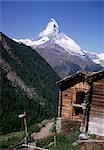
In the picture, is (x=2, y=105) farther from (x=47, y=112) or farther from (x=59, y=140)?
(x=59, y=140)

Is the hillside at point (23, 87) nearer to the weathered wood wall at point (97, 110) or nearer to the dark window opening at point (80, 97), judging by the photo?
the dark window opening at point (80, 97)

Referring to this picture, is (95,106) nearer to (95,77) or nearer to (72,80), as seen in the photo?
(95,77)

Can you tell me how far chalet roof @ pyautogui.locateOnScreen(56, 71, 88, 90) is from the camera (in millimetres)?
24566

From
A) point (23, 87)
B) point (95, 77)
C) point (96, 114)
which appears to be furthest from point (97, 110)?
point (23, 87)

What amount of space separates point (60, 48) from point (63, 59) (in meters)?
16.3

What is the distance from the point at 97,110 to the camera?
22.0 m

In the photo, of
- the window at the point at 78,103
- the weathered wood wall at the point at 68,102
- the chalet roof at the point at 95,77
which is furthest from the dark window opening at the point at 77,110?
the chalet roof at the point at 95,77

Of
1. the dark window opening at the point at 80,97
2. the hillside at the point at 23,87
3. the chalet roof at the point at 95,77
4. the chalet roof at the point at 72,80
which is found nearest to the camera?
the chalet roof at the point at 95,77

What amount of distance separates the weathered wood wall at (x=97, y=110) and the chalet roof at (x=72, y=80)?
2328 millimetres

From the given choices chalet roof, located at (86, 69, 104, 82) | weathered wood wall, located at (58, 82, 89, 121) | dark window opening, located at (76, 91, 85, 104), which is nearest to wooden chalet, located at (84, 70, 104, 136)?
chalet roof, located at (86, 69, 104, 82)

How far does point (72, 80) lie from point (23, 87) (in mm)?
22168

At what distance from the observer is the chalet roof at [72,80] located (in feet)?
80.6

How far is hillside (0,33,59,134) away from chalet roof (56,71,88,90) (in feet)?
30.4

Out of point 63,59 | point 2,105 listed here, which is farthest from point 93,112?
point 63,59
